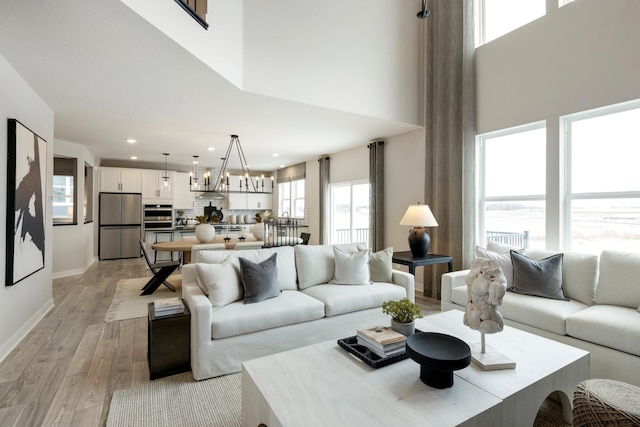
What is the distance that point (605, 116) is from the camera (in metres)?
3.23

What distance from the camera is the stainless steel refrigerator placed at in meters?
7.73

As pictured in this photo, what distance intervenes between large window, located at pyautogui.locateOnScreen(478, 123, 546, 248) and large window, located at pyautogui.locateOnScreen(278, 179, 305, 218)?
5.15 m

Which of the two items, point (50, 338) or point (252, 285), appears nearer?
point (252, 285)

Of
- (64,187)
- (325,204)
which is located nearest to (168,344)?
(325,204)

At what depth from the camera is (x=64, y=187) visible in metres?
6.14

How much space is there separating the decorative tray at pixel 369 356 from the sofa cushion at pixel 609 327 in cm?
160

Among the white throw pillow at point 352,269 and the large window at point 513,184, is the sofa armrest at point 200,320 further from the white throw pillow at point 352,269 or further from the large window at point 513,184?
the large window at point 513,184

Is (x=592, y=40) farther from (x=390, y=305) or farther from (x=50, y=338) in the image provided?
(x=50, y=338)

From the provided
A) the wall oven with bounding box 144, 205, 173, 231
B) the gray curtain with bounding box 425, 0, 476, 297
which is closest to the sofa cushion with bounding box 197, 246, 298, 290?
the gray curtain with bounding box 425, 0, 476, 297

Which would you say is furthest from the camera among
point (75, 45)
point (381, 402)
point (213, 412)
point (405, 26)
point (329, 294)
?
point (405, 26)

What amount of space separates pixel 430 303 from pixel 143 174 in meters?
7.58

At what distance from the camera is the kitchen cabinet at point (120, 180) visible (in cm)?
779

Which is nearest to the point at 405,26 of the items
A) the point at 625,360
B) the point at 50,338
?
the point at 625,360

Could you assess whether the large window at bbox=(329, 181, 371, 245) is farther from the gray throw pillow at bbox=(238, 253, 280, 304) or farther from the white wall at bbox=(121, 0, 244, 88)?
the gray throw pillow at bbox=(238, 253, 280, 304)
